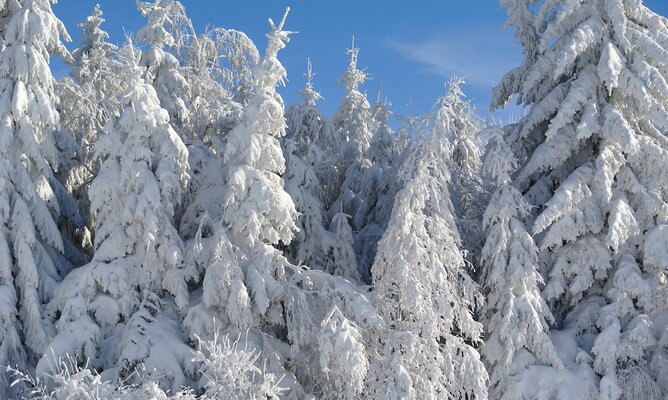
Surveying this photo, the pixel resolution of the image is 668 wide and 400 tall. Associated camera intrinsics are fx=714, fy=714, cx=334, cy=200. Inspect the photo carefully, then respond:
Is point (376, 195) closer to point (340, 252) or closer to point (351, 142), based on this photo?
point (351, 142)

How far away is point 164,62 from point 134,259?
6888 millimetres

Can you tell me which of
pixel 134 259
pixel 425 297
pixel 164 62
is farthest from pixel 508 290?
pixel 164 62

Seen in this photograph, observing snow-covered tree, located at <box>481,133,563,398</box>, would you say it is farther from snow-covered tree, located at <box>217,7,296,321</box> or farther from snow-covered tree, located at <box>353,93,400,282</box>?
snow-covered tree, located at <box>217,7,296,321</box>

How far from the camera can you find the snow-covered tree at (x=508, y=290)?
17.0 metres

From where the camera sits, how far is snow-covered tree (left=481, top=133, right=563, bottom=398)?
1705 centimetres

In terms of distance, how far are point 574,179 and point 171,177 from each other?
998 cm

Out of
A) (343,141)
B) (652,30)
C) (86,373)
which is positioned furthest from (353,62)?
(86,373)

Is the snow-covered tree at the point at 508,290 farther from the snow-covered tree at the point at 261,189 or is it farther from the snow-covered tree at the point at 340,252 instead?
the snow-covered tree at the point at 261,189

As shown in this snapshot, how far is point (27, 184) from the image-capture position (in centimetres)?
1820

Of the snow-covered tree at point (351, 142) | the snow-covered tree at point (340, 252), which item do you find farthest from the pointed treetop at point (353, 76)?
the snow-covered tree at point (340, 252)

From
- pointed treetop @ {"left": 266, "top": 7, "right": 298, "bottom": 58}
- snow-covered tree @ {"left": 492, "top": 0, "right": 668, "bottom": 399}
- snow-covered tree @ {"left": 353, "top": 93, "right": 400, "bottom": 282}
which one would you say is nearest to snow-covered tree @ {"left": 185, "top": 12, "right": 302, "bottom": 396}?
pointed treetop @ {"left": 266, "top": 7, "right": 298, "bottom": 58}

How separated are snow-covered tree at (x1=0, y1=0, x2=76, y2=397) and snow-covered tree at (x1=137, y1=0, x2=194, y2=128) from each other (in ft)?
7.37

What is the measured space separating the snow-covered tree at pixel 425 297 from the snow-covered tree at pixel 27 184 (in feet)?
27.6

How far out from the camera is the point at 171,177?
16953mm
